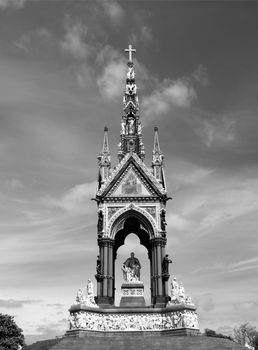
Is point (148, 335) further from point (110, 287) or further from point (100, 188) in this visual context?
point (100, 188)

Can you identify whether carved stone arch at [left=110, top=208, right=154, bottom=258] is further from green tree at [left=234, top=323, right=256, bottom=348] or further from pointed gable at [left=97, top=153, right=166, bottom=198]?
green tree at [left=234, top=323, right=256, bottom=348]

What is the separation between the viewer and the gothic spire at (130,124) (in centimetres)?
3089

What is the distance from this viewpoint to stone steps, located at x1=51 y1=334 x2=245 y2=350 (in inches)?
866

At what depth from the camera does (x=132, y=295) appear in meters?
27.5

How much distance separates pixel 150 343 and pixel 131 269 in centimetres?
636

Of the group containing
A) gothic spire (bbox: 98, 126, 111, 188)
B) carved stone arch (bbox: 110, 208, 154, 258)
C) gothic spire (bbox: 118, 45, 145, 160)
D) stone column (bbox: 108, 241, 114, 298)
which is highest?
gothic spire (bbox: 118, 45, 145, 160)

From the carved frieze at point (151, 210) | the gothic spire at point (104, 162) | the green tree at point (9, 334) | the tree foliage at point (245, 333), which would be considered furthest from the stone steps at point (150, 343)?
the tree foliage at point (245, 333)

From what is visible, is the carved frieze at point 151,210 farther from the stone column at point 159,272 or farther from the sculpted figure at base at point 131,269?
the sculpted figure at base at point 131,269

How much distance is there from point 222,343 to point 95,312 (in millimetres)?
6969

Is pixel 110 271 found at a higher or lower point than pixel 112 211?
lower

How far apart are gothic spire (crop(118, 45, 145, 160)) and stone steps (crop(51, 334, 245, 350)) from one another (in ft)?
39.2

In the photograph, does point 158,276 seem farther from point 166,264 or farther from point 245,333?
point 245,333

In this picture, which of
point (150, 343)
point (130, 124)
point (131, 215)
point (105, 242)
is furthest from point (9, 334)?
point (130, 124)

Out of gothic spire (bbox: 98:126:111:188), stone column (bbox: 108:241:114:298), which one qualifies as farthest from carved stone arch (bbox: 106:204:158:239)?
gothic spire (bbox: 98:126:111:188)
